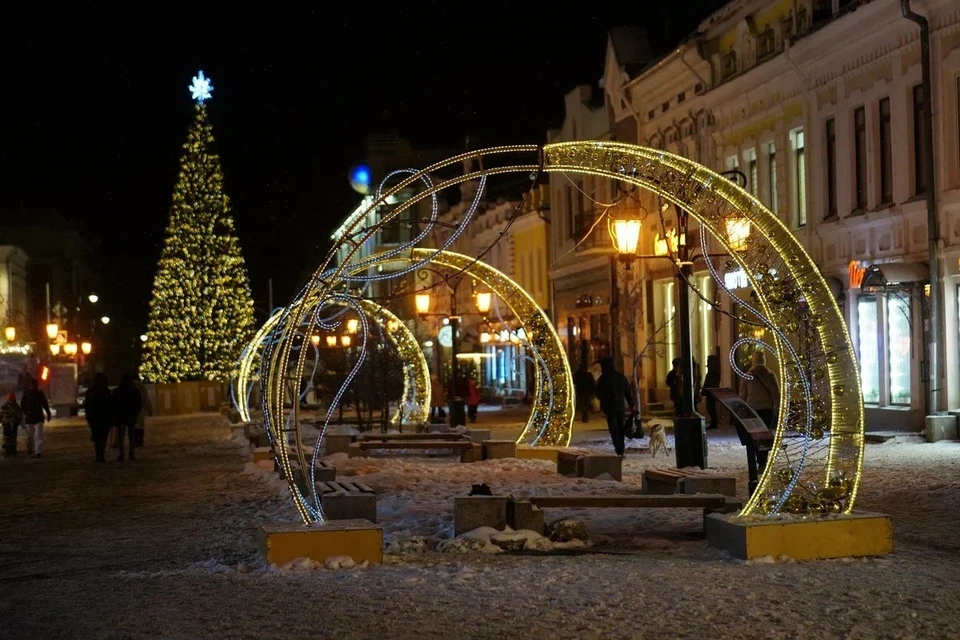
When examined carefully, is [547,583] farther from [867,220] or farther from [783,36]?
[783,36]

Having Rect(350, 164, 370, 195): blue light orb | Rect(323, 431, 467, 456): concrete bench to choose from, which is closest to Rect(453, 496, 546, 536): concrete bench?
Rect(323, 431, 467, 456): concrete bench

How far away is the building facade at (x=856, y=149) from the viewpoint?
2500 centimetres

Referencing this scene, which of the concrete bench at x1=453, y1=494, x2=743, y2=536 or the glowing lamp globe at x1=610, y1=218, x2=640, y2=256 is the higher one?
the glowing lamp globe at x1=610, y1=218, x2=640, y2=256

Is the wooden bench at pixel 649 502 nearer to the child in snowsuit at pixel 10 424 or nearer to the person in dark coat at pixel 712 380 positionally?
the person in dark coat at pixel 712 380

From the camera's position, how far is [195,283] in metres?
56.0

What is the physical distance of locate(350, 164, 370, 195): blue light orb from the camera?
261 ft

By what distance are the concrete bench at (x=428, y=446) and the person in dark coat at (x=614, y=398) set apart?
6.76 feet

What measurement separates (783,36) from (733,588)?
2304 centimetres

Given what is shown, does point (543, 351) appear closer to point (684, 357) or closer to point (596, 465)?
point (684, 357)

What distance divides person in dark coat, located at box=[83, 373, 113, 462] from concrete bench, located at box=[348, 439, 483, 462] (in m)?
5.09

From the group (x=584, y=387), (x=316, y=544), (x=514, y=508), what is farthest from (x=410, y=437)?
(x=316, y=544)

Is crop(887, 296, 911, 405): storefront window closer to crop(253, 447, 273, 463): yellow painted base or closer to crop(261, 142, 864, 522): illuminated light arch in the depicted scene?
crop(253, 447, 273, 463): yellow painted base

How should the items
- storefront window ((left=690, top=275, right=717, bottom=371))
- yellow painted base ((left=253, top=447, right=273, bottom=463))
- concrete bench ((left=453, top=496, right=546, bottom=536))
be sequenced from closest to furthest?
concrete bench ((left=453, top=496, right=546, bottom=536))
yellow painted base ((left=253, top=447, right=273, bottom=463))
storefront window ((left=690, top=275, right=717, bottom=371))

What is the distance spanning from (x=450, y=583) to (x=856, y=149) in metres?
19.9
